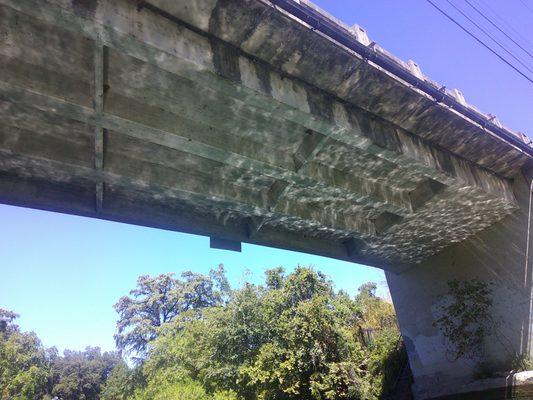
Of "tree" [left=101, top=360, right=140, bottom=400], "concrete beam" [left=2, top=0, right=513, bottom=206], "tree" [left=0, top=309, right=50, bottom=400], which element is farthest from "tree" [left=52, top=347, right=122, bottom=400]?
"concrete beam" [left=2, top=0, right=513, bottom=206]

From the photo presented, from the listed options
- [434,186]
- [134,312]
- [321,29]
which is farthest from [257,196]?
[134,312]

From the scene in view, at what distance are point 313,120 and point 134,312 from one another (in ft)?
106

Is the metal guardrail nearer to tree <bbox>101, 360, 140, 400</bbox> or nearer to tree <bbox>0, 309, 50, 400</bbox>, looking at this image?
tree <bbox>101, 360, 140, 400</bbox>

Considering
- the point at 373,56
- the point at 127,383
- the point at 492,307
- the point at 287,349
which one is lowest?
the point at 127,383

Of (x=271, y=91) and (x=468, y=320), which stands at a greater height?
(x=271, y=91)

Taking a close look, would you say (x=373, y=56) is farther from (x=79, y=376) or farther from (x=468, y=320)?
(x=79, y=376)

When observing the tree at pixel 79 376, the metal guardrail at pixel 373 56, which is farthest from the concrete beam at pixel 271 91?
the tree at pixel 79 376

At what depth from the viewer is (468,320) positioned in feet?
27.6

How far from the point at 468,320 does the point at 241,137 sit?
24.6 ft

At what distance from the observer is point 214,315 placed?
1595 centimetres

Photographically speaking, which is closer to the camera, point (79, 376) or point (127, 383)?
point (127, 383)

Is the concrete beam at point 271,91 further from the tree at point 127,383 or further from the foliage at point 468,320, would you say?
the tree at point 127,383

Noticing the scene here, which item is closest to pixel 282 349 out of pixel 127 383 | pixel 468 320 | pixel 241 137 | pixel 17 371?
pixel 468 320

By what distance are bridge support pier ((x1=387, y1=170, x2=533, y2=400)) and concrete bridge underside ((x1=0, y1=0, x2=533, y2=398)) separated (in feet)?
0.18
